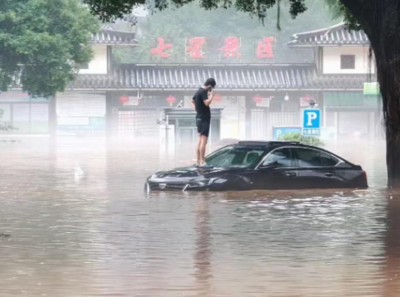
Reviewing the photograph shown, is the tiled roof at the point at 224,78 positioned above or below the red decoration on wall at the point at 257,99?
above

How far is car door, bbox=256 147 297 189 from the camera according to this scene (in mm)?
23375

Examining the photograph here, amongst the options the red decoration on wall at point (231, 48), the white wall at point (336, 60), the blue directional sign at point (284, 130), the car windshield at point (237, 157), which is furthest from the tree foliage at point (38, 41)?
the car windshield at point (237, 157)

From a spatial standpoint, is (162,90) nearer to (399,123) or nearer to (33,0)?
(33,0)

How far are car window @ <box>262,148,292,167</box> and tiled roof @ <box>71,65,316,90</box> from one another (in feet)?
165

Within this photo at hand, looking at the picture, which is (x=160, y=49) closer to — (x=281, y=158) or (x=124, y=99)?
(x=124, y=99)

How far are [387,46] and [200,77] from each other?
50.0m

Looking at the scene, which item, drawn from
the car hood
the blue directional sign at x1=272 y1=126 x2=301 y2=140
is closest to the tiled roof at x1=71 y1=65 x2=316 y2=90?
the blue directional sign at x1=272 y1=126 x2=301 y2=140

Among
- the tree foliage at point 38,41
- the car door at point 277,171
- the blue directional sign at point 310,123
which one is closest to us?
the car door at point 277,171

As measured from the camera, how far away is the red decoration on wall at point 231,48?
256ft

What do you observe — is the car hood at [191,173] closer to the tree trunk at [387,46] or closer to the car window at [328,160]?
the car window at [328,160]

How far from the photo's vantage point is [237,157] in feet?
78.2

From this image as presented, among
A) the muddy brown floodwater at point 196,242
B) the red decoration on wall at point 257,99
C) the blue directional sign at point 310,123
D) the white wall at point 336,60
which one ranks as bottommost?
the muddy brown floodwater at point 196,242

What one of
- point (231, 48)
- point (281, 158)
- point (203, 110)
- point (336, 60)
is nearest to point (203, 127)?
point (203, 110)

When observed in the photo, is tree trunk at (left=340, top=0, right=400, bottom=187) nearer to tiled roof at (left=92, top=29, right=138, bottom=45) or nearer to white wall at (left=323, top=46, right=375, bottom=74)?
tiled roof at (left=92, top=29, right=138, bottom=45)
